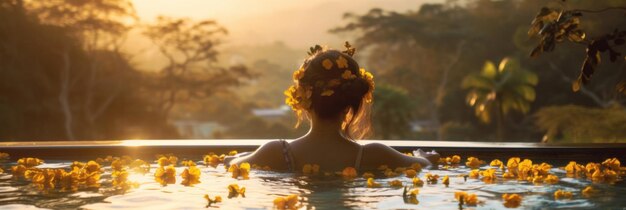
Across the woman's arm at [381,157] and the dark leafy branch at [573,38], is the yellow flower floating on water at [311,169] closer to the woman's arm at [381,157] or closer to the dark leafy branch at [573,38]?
the woman's arm at [381,157]

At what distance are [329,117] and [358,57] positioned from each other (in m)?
44.7

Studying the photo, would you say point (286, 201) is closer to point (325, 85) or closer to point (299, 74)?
point (325, 85)

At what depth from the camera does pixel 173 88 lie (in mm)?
36125

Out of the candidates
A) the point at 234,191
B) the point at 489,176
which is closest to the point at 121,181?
the point at 234,191

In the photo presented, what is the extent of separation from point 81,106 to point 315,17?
10095 centimetres

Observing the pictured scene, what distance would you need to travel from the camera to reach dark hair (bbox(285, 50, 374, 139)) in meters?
3.96

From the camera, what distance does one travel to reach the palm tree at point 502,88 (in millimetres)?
34031

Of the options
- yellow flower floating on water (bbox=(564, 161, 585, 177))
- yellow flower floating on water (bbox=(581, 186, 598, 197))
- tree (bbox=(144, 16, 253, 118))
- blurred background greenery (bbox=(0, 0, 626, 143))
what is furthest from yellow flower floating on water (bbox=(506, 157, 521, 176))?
tree (bbox=(144, 16, 253, 118))

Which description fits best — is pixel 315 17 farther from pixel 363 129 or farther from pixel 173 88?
pixel 363 129

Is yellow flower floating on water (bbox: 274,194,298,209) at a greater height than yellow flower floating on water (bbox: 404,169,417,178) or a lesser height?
lesser

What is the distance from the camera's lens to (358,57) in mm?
48625

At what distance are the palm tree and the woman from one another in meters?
30.1

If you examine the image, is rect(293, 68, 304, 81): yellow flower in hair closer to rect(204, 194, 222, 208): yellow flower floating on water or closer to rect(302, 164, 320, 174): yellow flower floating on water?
rect(302, 164, 320, 174): yellow flower floating on water

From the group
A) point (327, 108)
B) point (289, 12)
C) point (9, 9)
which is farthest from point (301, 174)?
point (289, 12)
